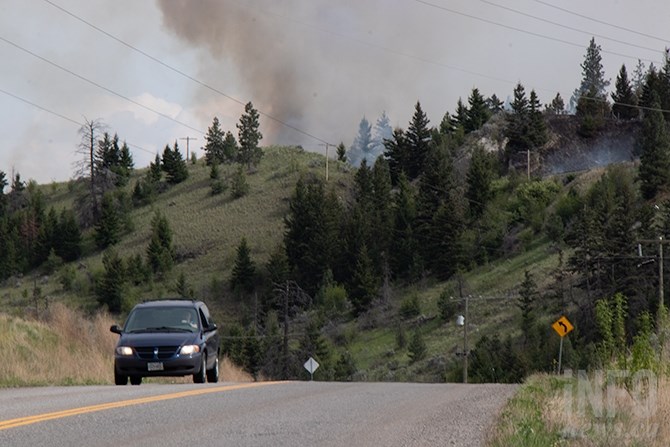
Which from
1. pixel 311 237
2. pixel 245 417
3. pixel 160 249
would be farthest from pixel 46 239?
pixel 245 417

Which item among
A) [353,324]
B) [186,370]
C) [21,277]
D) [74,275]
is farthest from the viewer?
[21,277]

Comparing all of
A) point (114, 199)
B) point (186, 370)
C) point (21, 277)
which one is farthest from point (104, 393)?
point (114, 199)

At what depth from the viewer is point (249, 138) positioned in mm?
156250

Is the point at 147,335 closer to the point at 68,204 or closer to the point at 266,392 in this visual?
the point at 266,392

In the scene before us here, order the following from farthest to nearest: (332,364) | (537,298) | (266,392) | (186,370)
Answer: (537,298) < (332,364) < (186,370) < (266,392)

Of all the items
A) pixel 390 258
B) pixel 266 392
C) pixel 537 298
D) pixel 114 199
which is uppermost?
pixel 114 199

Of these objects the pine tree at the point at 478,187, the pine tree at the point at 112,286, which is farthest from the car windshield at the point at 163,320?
the pine tree at the point at 478,187

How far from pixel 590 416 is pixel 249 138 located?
147m

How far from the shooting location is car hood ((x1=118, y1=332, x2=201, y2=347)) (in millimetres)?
18547

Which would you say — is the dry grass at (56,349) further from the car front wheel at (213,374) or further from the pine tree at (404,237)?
the pine tree at (404,237)

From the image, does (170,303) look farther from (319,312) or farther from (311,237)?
(311,237)

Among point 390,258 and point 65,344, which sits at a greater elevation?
point 390,258

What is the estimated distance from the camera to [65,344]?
2344 centimetres

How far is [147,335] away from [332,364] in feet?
190
